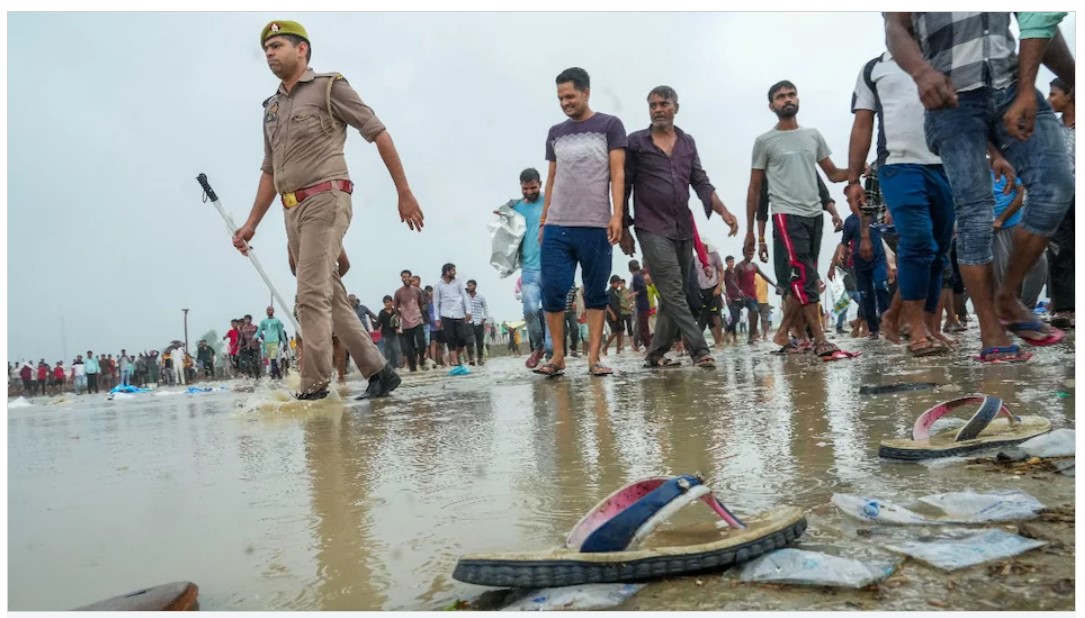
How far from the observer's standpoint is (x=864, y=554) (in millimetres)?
1192

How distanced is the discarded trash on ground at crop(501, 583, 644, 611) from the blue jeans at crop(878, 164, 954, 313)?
13.0ft

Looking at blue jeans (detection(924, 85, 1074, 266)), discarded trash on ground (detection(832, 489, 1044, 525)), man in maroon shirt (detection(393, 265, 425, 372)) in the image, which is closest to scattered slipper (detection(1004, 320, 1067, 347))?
blue jeans (detection(924, 85, 1074, 266))

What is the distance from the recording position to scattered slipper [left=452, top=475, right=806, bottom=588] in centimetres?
115

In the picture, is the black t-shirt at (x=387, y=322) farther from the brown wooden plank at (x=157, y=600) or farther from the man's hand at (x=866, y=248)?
the brown wooden plank at (x=157, y=600)

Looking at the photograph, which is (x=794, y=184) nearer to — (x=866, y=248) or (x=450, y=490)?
(x=866, y=248)

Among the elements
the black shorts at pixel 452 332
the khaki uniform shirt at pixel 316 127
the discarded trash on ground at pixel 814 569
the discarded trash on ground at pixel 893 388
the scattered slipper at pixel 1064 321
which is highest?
the khaki uniform shirt at pixel 316 127

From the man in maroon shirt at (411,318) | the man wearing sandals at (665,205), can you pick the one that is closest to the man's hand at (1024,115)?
the man wearing sandals at (665,205)

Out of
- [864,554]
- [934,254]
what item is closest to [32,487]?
[864,554]

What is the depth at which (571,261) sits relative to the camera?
18.2 ft

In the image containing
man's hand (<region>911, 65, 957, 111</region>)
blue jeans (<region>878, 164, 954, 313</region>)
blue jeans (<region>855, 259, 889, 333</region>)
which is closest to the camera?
man's hand (<region>911, 65, 957, 111</region>)

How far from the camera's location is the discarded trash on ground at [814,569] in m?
1.10

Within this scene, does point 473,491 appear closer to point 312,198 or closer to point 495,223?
point 312,198

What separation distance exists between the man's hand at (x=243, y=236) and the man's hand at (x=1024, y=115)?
382 centimetres

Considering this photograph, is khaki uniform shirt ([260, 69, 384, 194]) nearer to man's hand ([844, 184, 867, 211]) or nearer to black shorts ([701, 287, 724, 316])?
A: man's hand ([844, 184, 867, 211])
